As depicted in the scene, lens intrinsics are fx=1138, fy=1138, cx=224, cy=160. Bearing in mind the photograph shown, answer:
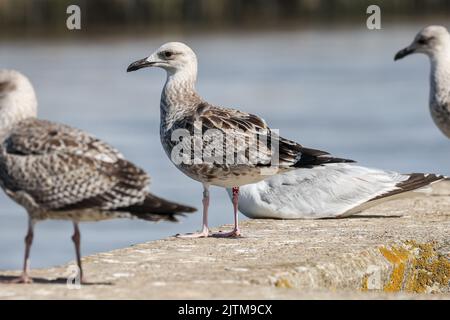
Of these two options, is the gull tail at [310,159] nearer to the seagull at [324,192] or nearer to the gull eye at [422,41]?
the seagull at [324,192]

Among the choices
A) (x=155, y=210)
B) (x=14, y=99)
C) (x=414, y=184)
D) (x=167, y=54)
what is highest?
(x=167, y=54)

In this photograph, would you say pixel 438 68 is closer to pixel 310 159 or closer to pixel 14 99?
pixel 310 159

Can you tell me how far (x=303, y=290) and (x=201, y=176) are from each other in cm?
245

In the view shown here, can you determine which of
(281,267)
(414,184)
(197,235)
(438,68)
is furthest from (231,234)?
(438,68)

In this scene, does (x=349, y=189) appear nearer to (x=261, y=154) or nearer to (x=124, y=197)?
(x=261, y=154)

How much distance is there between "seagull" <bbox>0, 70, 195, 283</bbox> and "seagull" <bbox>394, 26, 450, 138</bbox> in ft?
19.5

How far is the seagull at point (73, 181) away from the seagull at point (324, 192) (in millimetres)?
3206

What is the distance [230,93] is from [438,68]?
20377 mm

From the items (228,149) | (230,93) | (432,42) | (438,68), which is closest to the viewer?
(228,149)

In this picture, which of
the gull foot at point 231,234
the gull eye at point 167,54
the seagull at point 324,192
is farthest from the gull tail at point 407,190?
the gull eye at point 167,54

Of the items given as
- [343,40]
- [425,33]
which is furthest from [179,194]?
[343,40]

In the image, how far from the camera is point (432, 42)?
13047 mm

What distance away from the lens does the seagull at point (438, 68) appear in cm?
1220

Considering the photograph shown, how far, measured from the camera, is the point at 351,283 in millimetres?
7543
